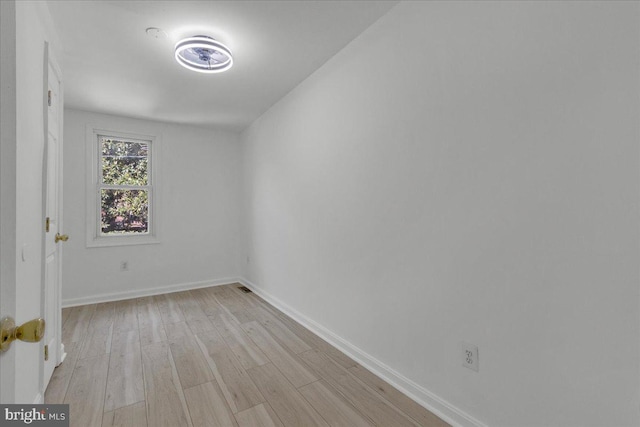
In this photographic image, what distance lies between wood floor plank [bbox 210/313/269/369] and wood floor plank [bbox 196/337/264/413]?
2.5 inches

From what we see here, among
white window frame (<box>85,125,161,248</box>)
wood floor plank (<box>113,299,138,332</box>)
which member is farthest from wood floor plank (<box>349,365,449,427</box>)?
white window frame (<box>85,125,161,248</box>)

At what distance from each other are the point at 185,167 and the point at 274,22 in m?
2.84

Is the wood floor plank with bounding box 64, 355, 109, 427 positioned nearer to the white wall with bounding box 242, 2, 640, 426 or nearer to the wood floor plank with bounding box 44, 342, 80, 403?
the wood floor plank with bounding box 44, 342, 80, 403

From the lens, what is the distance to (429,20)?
5.37ft

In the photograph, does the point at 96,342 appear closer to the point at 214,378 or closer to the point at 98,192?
the point at 214,378

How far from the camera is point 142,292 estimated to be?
3867 mm

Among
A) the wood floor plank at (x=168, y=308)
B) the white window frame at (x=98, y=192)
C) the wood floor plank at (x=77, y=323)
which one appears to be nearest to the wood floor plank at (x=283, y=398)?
the wood floor plank at (x=168, y=308)

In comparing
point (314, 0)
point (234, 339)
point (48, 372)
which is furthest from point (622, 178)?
point (48, 372)

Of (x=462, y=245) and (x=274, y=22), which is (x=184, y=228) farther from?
(x=462, y=245)

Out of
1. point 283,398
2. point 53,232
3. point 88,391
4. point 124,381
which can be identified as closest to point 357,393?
point 283,398

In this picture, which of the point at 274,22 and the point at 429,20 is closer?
the point at 429,20

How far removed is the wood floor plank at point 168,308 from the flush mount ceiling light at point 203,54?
8.01 ft

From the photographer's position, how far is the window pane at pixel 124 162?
3789 millimetres

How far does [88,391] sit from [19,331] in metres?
1.77
